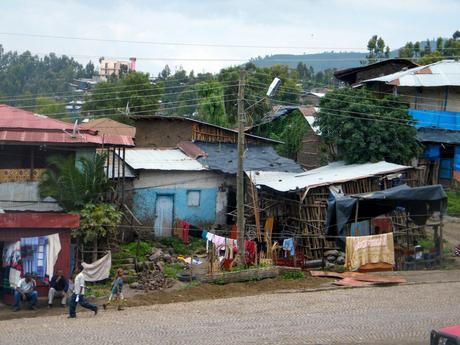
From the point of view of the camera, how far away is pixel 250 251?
2559 centimetres

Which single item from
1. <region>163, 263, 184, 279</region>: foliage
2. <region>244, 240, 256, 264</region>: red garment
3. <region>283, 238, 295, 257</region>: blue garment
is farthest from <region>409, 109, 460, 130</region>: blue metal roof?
<region>163, 263, 184, 279</region>: foliage

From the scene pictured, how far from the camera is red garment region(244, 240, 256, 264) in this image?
2541 cm

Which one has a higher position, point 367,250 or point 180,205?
point 180,205

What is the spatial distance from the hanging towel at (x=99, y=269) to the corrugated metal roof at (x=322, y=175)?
26.1 feet

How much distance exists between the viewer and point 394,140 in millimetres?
32125

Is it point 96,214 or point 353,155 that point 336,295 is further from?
point 353,155

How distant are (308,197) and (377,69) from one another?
68.9 ft

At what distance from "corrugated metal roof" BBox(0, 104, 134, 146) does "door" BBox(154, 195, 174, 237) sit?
469 centimetres

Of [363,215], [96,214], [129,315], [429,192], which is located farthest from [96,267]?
[429,192]

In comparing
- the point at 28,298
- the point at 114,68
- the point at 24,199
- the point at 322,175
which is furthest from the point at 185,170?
the point at 114,68

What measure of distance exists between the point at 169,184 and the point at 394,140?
10.8m

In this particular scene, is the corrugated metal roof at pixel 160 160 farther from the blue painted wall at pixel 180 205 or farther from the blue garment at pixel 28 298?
the blue garment at pixel 28 298

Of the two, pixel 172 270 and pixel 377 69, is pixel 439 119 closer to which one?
pixel 377 69

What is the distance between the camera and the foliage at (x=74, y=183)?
81.1ft
